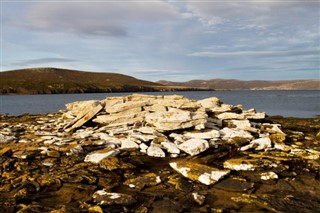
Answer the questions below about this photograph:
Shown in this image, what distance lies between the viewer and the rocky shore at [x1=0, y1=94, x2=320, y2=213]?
8.99m

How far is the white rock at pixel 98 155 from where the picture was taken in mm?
12648

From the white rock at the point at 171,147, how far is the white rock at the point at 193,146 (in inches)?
9.9

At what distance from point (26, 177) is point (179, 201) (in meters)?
5.53

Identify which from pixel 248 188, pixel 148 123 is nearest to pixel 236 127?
pixel 148 123

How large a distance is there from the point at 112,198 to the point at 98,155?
410 centimetres

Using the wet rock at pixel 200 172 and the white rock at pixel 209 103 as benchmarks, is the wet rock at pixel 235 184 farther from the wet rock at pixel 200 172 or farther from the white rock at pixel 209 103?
the white rock at pixel 209 103

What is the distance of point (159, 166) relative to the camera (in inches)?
488

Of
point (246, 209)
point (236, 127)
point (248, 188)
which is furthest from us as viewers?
point (236, 127)

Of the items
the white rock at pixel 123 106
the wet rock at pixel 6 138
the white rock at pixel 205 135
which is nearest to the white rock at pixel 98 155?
the white rock at pixel 205 135

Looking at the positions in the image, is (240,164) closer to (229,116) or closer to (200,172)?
(200,172)

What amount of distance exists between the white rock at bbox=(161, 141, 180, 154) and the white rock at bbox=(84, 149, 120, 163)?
7.51 feet

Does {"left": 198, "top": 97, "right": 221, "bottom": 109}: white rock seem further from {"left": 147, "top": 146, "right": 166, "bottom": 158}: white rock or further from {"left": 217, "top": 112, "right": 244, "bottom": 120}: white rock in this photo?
{"left": 147, "top": 146, "right": 166, "bottom": 158}: white rock

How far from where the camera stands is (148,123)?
17.7 m

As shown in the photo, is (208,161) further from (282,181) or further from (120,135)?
(120,135)
